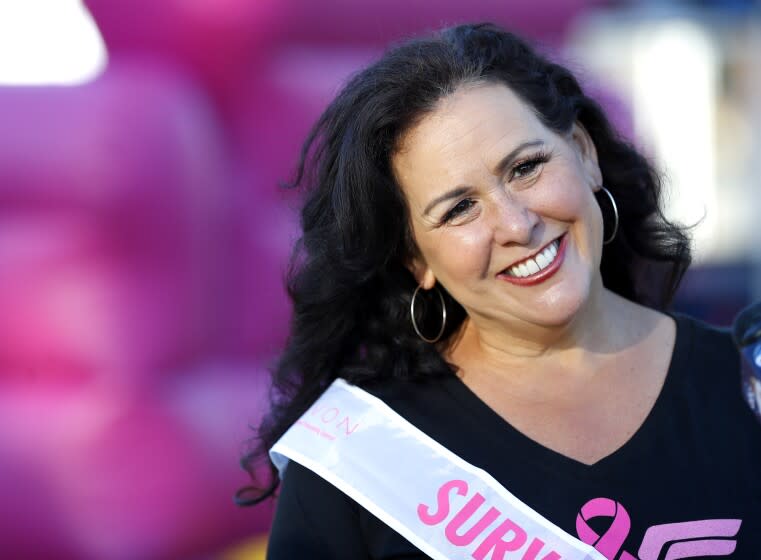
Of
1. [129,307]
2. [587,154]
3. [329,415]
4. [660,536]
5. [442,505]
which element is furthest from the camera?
[129,307]

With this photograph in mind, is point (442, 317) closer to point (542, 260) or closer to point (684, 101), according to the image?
point (542, 260)

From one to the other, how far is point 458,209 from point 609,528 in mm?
599

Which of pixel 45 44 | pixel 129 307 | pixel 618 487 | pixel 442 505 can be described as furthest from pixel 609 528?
pixel 45 44

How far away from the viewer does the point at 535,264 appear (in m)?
1.94

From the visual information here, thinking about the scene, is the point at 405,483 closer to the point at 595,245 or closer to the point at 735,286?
the point at 595,245

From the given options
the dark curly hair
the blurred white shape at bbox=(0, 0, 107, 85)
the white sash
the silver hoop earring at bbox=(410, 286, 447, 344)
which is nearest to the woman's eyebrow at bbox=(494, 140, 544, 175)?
the dark curly hair

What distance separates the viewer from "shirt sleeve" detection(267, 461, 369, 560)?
1894 mm

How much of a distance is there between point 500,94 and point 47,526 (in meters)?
1.97

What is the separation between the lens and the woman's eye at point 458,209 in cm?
196

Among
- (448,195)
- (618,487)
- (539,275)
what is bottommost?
(618,487)

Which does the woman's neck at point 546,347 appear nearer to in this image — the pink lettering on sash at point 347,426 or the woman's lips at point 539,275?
the woman's lips at point 539,275

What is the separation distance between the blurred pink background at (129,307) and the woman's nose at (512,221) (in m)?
1.63

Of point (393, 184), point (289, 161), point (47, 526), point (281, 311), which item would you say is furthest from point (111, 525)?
point (393, 184)

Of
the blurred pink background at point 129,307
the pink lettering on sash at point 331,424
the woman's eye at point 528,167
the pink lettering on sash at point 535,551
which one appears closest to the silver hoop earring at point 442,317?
the pink lettering on sash at point 331,424
